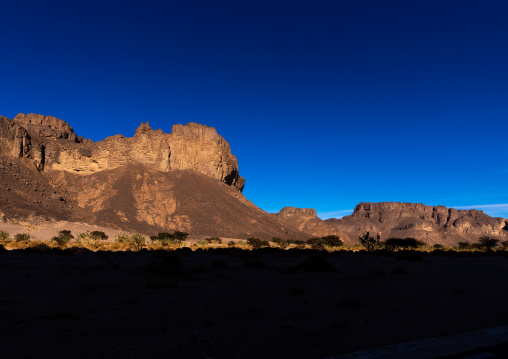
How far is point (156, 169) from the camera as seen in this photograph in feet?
317

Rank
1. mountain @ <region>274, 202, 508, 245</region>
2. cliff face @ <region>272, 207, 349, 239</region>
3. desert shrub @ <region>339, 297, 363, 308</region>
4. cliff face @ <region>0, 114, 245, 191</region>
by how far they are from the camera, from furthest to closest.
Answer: mountain @ <region>274, 202, 508, 245</region>, cliff face @ <region>272, 207, 349, 239</region>, cliff face @ <region>0, 114, 245, 191</region>, desert shrub @ <region>339, 297, 363, 308</region>

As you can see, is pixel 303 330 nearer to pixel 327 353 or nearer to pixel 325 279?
pixel 327 353

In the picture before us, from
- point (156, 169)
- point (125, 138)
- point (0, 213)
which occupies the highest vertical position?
point (125, 138)

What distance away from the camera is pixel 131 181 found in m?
88.0

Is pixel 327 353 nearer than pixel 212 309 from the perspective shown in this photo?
Yes

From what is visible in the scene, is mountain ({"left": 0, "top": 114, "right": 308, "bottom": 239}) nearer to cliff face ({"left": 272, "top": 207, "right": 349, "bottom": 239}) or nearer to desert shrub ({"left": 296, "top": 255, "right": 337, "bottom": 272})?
cliff face ({"left": 272, "top": 207, "right": 349, "bottom": 239})

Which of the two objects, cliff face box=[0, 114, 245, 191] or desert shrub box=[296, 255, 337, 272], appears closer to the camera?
desert shrub box=[296, 255, 337, 272]

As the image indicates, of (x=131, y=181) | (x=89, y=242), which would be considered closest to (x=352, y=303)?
(x=89, y=242)

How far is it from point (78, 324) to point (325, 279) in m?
9.72

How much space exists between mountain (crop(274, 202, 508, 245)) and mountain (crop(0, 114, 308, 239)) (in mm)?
59296

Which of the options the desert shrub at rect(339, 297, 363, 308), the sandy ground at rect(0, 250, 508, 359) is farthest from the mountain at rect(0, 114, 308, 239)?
the desert shrub at rect(339, 297, 363, 308)

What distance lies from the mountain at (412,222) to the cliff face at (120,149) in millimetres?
58377

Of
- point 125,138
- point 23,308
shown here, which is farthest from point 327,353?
point 125,138

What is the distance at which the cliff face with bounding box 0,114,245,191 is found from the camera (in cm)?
8744
